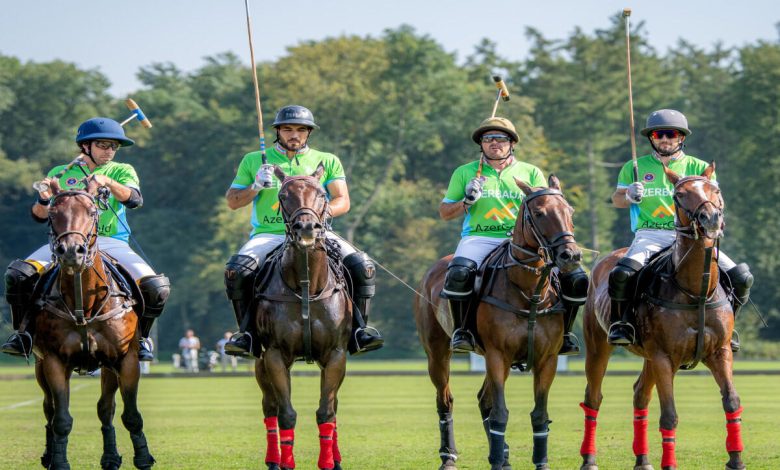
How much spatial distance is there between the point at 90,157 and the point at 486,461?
205 inches

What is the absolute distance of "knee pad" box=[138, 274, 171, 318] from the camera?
13234 millimetres

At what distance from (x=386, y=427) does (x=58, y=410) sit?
9331 mm

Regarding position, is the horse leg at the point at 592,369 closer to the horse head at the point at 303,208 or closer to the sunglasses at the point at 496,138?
the sunglasses at the point at 496,138

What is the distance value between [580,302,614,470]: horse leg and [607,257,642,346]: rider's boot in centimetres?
104

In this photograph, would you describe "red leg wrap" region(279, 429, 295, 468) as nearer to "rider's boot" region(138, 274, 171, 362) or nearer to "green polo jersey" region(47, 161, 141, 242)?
"rider's boot" region(138, 274, 171, 362)

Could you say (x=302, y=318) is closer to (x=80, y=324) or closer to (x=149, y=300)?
(x=149, y=300)

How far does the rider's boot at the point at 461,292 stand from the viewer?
1313 centimetres

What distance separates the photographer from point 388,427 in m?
21.0

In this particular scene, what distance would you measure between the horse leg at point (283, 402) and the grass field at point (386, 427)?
249 cm

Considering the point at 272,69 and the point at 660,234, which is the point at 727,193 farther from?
the point at 660,234

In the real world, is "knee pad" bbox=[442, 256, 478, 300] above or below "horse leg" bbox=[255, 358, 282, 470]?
above

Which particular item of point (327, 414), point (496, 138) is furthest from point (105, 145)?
point (496, 138)

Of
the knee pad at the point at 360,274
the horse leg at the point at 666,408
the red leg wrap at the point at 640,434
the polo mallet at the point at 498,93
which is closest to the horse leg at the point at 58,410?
the knee pad at the point at 360,274

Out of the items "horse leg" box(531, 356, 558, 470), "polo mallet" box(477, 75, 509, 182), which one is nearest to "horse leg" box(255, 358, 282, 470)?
"horse leg" box(531, 356, 558, 470)
